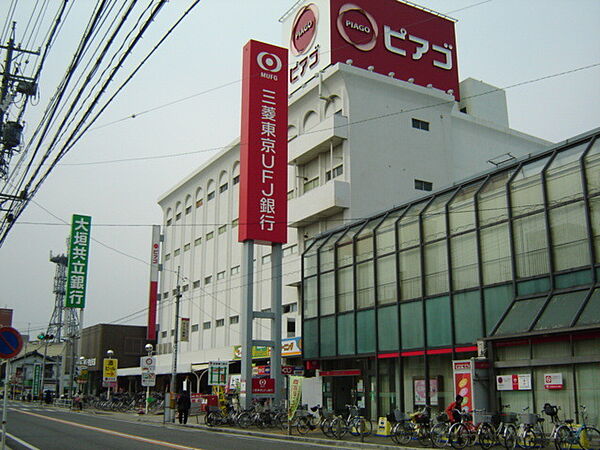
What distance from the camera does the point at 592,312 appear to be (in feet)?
59.3

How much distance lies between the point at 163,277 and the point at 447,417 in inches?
2015

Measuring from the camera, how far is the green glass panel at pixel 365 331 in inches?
1103

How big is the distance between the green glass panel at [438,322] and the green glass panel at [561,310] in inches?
190

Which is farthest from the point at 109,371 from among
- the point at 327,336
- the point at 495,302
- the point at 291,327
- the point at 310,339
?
the point at 495,302

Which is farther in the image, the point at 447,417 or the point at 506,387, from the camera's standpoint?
the point at 506,387

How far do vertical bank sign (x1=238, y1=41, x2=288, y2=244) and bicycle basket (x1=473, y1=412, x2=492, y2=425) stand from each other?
15788 millimetres

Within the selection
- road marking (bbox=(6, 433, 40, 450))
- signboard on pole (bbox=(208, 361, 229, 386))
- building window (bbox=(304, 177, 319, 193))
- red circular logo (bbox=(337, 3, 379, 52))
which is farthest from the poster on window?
red circular logo (bbox=(337, 3, 379, 52))

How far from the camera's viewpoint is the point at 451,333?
23766mm

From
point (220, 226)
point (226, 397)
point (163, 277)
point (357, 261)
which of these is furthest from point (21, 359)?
point (357, 261)

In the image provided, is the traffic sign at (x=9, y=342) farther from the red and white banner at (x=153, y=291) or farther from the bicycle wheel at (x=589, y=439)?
the red and white banner at (x=153, y=291)

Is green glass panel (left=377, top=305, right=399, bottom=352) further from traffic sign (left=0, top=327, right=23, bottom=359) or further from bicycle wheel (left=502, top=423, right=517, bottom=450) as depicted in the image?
traffic sign (left=0, top=327, right=23, bottom=359)

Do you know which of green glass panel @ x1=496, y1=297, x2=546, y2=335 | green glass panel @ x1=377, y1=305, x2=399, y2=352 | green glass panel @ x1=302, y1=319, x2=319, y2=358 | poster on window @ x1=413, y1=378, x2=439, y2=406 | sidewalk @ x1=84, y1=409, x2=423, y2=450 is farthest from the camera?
green glass panel @ x1=302, y1=319, x2=319, y2=358

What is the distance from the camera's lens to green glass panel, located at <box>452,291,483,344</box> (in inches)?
898

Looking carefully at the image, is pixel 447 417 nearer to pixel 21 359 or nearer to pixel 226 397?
pixel 226 397
